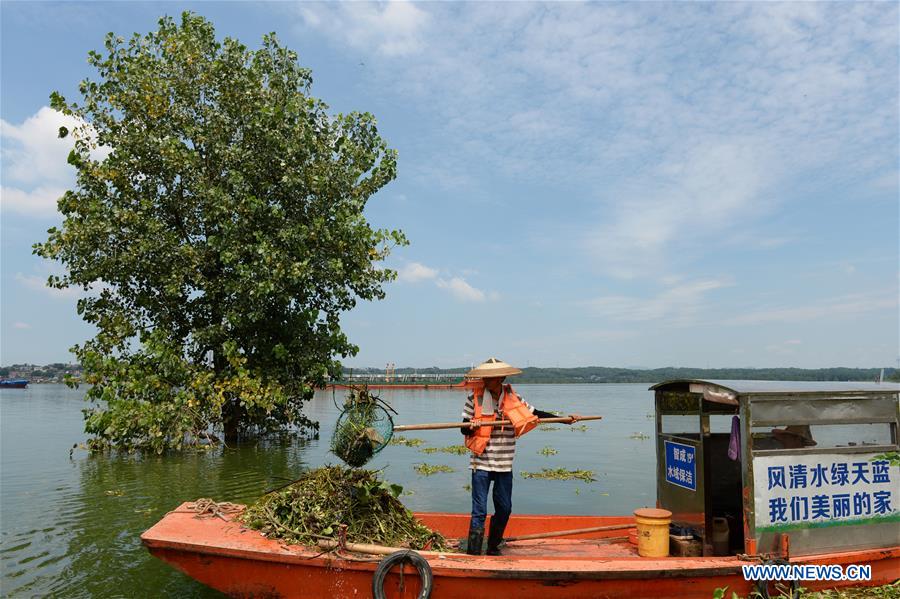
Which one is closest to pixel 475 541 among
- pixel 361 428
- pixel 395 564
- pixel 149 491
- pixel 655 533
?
pixel 395 564

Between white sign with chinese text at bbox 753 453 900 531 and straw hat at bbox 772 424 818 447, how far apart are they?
183mm

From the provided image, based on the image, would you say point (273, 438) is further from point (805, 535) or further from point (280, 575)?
point (805, 535)

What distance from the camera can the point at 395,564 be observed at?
538 centimetres

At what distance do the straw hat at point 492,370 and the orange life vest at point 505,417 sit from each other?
0.20 m

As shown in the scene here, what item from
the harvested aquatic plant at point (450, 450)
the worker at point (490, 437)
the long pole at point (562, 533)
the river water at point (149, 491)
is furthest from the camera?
the harvested aquatic plant at point (450, 450)

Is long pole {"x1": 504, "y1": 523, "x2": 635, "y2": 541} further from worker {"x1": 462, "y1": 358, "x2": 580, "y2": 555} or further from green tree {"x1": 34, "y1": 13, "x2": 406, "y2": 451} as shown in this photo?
green tree {"x1": 34, "y1": 13, "x2": 406, "y2": 451}

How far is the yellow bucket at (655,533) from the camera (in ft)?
20.6

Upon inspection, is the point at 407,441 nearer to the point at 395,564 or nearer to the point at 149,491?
the point at 149,491

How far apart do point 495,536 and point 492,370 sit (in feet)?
6.00

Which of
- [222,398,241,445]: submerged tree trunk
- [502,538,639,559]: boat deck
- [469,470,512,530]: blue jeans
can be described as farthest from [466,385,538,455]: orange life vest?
[222,398,241,445]: submerged tree trunk

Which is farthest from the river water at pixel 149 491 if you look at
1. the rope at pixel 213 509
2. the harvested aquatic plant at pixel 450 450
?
the rope at pixel 213 509

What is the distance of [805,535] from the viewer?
5.77m

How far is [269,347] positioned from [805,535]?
48.0 feet

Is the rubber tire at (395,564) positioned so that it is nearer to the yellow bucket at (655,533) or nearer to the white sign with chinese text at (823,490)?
the yellow bucket at (655,533)
